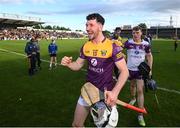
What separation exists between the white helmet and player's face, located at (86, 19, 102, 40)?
42.0 inches

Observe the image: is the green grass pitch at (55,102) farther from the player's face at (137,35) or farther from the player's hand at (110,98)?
the player's hand at (110,98)

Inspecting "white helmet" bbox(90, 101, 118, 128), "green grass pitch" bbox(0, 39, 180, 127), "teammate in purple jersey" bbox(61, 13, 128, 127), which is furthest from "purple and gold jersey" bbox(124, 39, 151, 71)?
"white helmet" bbox(90, 101, 118, 128)

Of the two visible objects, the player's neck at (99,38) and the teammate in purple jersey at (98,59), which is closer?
the teammate in purple jersey at (98,59)

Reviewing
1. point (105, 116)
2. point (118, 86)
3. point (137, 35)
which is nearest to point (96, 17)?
point (118, 86)

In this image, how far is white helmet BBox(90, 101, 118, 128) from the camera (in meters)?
4.89

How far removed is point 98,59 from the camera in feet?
17.7

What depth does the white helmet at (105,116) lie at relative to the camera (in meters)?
4.89

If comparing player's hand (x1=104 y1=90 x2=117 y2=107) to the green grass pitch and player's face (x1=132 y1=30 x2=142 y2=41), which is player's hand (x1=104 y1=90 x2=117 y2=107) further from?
player's face (x1=132 y1=30 x2=142 y2=41)

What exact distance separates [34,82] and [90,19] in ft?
33.8

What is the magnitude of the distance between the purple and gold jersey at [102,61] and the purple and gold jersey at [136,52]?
10.9ft

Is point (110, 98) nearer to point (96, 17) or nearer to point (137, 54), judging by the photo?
point (96, 17)

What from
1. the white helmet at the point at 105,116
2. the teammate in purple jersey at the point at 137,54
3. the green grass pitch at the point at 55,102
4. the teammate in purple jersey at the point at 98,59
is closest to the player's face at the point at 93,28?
the teammate in purple jersey at the point at 98,59

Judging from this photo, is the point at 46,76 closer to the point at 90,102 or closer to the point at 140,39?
the point at 140,39

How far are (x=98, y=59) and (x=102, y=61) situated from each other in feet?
0.25
